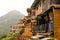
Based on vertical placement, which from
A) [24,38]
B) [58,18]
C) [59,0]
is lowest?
[24,38]

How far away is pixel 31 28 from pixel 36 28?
982mm

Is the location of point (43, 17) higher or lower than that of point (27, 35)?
higher

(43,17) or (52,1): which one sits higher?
(52,1)

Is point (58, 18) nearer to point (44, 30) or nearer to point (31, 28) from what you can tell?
point (44, 30)

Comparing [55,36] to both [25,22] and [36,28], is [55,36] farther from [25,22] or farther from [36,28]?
[25,22]

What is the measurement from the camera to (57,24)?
1519cm

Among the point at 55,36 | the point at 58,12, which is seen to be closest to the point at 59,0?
the point at 58,12

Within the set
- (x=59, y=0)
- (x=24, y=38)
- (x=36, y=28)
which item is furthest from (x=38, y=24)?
(x=59, y=0)

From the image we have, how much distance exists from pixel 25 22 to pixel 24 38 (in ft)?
22.5

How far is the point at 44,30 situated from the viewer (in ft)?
61.0

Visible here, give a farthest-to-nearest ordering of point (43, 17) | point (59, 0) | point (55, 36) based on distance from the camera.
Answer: point (43, 17) → point (59, 0) → point (55, 36)

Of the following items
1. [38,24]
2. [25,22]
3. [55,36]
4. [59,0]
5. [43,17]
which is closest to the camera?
[55,36]

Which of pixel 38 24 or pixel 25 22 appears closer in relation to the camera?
pixel 38 24

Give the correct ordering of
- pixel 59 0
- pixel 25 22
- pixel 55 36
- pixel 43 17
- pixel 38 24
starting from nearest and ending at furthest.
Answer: pixel 55 36, pixel 59 0, pixel 43 17, pixel 38 24, pixel 25 22
